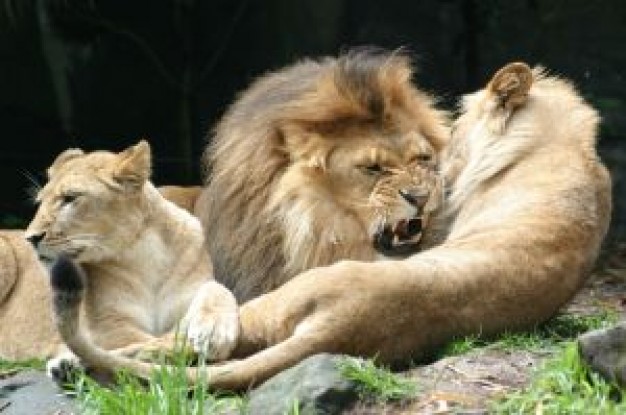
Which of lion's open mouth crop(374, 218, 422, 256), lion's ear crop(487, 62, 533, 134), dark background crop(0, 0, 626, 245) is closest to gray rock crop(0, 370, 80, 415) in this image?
lion's open mouth crop(374, 218, 422, 256)

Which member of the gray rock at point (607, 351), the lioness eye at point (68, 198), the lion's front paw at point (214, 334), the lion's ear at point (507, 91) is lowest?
the lion's front paw at point (214, 334)

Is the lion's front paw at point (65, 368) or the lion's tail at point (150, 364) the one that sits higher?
the lion's tail at point (150, 364)

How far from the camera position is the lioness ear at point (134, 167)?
5266 mm

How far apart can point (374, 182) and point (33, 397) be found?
1614 millimetres

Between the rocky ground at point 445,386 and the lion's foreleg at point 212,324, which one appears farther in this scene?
the lion's foreleg at point 212,324

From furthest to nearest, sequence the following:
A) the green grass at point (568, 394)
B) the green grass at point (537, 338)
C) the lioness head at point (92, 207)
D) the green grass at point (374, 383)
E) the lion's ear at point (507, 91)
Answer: the lion's ear at point (507, 91)
the lioness head at point (92, 207)
the green grass at point (537, 338)
the green grass at point (374, 383)
the green grass at point (568, 394)

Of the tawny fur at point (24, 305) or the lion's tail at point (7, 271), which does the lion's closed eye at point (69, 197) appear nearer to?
the tawny fur at point (24, 305)

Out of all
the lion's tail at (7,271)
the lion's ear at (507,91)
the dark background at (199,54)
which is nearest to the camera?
the lion's ear at (507,91)

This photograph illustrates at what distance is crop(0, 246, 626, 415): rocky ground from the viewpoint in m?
4.26

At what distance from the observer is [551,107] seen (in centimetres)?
567

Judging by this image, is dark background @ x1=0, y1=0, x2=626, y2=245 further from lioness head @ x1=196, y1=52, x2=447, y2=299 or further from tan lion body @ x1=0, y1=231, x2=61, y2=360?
lioness head @ x1=196, y1=52, x2=447, y2=299

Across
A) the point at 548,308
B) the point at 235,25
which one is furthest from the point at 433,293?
the point at 235,25

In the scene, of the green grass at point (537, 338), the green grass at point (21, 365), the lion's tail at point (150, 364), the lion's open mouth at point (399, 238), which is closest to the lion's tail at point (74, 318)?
the lion's tail at point (150, 364)

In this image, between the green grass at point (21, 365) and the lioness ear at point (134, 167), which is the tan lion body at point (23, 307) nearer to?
the green grass at point (21, 365)
